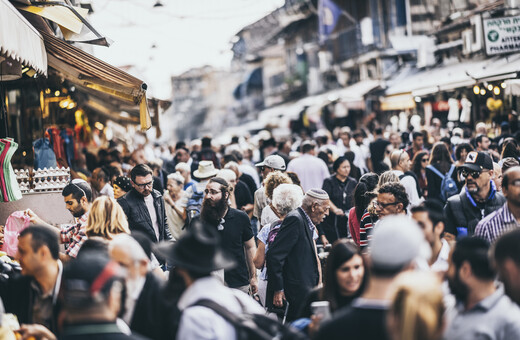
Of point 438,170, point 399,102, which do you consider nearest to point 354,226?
point 438,170

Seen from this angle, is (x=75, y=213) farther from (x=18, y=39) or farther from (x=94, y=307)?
(x=94, y=307)

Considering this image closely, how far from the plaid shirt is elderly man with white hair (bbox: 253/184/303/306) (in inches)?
68.1

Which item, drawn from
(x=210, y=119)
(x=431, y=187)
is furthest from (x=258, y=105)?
(x=431, y=187)

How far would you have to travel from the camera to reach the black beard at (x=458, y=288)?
428 centimetres

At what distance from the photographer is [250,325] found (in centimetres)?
435

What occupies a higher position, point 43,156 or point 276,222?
point 43,156

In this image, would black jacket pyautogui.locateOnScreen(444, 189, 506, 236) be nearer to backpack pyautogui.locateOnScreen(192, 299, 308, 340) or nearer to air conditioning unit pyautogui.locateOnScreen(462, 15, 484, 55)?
backpack pyautogui.locateOnScreen(192, 299, 308, 340)

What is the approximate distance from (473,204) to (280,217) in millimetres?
1894

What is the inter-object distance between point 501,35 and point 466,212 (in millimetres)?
11982

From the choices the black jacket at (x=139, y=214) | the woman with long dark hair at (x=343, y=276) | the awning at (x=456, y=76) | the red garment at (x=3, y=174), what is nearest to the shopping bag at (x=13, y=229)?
the red garment at (x=3, y=174)

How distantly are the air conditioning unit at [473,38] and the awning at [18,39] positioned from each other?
16153 millimetres

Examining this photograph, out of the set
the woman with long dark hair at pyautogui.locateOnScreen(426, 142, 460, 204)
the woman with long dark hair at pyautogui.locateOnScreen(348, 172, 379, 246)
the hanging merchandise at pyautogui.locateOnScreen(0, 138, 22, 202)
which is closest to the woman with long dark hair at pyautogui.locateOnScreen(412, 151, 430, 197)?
the woman with long dark hair at pyautogui.locateOnScreen(426, 142, 460, 204)

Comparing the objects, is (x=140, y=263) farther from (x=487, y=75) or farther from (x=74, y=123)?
(x=487, y=75)

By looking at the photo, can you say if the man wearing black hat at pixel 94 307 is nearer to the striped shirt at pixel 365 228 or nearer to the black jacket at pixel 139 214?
the striped shirt at pixel 365 228
